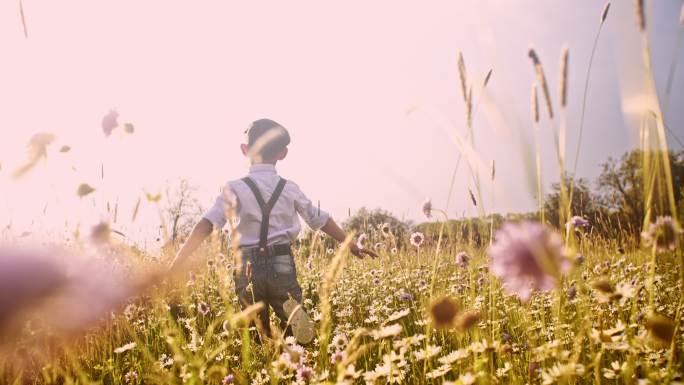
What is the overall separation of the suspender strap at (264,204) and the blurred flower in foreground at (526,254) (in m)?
2.57

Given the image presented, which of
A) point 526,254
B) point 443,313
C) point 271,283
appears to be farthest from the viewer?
point 271,283

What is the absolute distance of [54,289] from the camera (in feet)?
2.17

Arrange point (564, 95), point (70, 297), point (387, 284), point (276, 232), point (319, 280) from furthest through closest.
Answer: point (319, 280)
point (387, 284)
point (276, 232)
point (564, 95)
point (70, 297)

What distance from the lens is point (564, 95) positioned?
1.16 metres

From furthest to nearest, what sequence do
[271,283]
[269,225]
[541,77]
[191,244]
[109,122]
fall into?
[269,225], [271,283], [191,244], [109,122], [541,77]

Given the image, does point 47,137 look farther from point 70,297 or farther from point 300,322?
point 300,322

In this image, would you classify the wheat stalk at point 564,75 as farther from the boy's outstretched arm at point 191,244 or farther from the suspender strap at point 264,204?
the suspender strap at point 264,204

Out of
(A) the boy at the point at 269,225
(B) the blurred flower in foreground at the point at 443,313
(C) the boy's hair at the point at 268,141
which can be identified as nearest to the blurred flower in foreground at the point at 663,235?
(B) the blurred flower in foreground at the point at 443,313

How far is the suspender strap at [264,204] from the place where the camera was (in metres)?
3.37

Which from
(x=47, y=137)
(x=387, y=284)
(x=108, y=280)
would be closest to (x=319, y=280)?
(x=387, y=284)

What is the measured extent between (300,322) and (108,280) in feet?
6.08

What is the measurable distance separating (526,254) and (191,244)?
1.95 m

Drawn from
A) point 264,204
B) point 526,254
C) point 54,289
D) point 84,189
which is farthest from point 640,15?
point 264,204

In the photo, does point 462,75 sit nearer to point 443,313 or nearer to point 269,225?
point 443,313
